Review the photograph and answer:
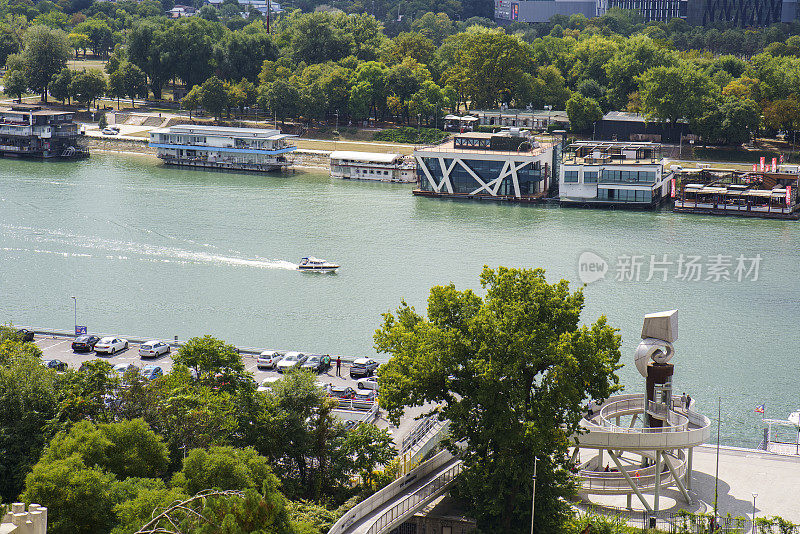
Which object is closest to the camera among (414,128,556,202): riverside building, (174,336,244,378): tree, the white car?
(174,336,244,378): tree

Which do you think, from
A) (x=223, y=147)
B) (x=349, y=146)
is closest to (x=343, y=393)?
(x=223, y=147)

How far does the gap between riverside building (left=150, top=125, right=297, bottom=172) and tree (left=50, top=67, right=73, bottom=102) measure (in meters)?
11.9

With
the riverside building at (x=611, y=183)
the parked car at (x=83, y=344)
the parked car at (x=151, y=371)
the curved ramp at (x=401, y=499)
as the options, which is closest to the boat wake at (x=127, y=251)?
the parked car at (x=83, y=344)

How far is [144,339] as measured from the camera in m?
26.4

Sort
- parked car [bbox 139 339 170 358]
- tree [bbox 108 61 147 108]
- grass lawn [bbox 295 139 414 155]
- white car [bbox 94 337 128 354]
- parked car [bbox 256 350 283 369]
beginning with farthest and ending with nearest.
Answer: tree [bbox 108 61 147 108] → grass lawn [bbox 295 139 414 155] → white car [bbox 94 337 128 354] → parked car [bbox 139 339 170 358] → parked car [bbox 256 350 283 369]

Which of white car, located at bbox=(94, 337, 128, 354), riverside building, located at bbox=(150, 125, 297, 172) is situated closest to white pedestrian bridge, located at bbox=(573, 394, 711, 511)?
white car, located at bbox=(94, 337, 128, 354)

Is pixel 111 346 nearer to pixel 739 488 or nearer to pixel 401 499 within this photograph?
pixel 401 499

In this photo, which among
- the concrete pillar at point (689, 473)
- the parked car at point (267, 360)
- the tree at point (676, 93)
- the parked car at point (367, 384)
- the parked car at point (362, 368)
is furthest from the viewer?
the tree at point (676, 93)

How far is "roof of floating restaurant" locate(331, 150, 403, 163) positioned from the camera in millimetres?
54500

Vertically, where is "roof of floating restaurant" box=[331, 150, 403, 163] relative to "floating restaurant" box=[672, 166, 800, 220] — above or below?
above

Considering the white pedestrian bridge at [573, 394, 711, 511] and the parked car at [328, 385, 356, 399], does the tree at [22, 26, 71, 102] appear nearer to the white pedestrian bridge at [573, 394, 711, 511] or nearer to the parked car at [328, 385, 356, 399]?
the parked car at [328, 385, 356, 399]

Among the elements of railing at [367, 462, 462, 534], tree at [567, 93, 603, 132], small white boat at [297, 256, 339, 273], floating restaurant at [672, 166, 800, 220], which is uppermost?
tree at [567, 93, 603, 132]

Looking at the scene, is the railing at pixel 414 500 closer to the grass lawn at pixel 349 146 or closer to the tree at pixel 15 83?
the grass lawn at pixel 349 146

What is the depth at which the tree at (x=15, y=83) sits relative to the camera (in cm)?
6694
